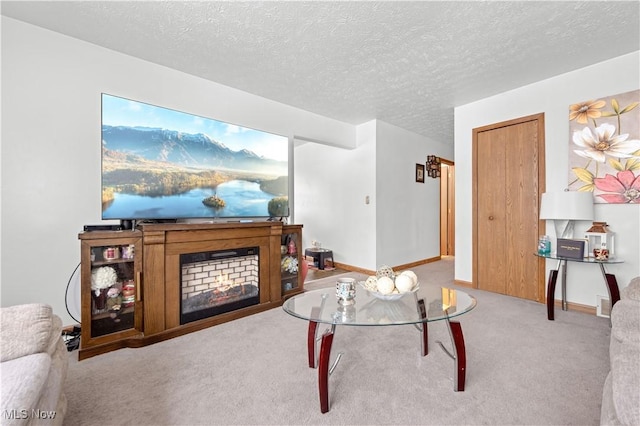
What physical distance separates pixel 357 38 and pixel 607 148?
255cm

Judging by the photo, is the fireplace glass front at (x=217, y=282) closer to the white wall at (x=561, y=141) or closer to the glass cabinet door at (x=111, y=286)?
the glass cabinet door at (x=111, y=286)

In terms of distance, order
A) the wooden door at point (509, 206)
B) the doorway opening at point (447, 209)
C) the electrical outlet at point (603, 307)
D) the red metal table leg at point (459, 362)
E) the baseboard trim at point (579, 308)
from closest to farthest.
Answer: the red metal table leg at point (459, 362) → the electrical outlet at point (603, 307) → the baseboard trim at point (579, 308) → the wooden door at point (509, 206) → the doorway opening at point (447, 209)

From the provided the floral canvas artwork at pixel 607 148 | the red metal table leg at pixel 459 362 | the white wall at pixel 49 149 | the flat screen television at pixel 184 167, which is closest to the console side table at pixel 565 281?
the floral canvas artwork at pixel 607 148

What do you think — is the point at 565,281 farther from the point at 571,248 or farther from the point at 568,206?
the point at 568,206

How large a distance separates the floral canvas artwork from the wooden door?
0.30 metres

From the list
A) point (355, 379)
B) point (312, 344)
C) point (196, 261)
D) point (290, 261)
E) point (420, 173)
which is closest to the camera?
point (355, 379)

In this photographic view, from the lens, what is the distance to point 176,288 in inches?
91.7

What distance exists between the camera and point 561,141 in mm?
2932

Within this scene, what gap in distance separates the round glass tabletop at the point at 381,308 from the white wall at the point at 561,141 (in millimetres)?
1925

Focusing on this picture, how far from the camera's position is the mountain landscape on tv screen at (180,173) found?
7.29 ft

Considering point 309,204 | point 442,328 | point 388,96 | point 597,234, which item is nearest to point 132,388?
point 442,328

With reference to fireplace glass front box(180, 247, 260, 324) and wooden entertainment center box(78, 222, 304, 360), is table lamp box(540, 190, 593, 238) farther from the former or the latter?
wooden entertainment center box(78, 222, 304, 360)

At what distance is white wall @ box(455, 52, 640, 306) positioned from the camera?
2.54 meters
